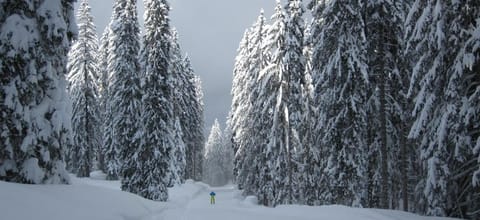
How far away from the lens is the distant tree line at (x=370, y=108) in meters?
11.8

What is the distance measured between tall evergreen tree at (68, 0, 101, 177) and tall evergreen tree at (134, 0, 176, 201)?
597 inches

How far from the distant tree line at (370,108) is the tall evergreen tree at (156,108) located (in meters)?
7.59

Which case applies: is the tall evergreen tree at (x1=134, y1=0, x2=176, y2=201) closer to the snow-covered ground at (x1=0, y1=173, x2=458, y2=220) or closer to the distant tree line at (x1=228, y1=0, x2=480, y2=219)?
the distant tree line at (x1=228, y1=0, x2=480, y2=219)

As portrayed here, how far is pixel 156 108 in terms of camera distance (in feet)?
96.3

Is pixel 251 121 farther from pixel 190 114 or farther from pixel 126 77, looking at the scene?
pixel 190 114

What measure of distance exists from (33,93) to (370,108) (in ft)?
53.2

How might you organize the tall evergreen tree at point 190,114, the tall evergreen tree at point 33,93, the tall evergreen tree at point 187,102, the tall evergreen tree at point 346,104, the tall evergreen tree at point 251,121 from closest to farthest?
the tall evergreen tree at point 33,93
the tall evergreen tree at point 346,104
the tall evergreen tree at point 251,121
the tall evergreen tree at point 187,102
the tall evergreen tree at point 190,114

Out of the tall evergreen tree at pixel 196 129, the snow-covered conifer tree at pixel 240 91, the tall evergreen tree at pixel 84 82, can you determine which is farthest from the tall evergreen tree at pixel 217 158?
the tall evergreen tree at pixel 84 82

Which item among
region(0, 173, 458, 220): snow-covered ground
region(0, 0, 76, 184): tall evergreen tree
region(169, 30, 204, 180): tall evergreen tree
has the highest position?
region(169, 30, 204, 180): tall evergreen tree

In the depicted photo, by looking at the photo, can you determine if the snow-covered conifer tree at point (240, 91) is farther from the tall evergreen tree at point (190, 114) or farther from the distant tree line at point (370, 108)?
the tall evergreen tree at point (190, 114)

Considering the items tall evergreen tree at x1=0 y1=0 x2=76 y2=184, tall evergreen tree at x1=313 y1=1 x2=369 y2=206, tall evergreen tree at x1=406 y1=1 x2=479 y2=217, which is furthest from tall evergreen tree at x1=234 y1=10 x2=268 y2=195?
tall evergreen tree at x1=0 y1=0 x2=76 y2=184

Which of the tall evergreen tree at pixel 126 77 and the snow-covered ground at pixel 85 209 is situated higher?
the tall evergreen tree at pixel 126 77

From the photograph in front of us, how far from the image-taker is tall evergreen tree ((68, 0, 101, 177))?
42.2 metres

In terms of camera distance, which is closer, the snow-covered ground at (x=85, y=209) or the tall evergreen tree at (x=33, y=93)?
the snow-covered ground at (x=85, y=209)
